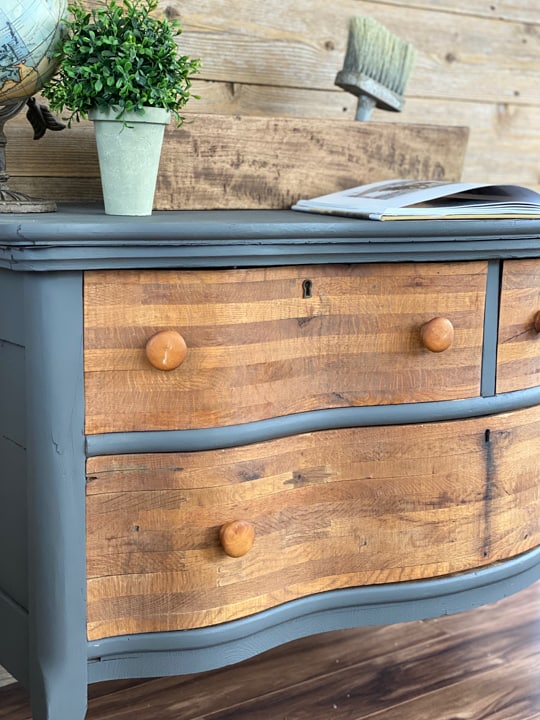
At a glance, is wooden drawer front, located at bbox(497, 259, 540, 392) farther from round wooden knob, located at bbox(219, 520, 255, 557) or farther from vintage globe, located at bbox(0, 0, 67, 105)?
vintage globe, located at bbox(0, 0, 67, 105)

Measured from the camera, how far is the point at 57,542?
1042mm

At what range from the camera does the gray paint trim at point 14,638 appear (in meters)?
1.12

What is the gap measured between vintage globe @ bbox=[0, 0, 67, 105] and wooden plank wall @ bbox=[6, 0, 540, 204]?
0.89 feet

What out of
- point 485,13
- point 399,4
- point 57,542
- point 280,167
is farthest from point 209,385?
point 485,13

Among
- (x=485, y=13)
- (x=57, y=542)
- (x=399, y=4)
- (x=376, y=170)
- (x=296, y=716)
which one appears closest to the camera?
(x=57, y=542)

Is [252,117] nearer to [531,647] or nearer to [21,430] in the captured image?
[21,430]

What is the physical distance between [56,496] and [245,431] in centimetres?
24

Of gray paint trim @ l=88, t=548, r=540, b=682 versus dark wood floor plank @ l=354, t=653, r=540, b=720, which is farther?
dark wood floor plank @ l=354, t=653, r=540, b=720

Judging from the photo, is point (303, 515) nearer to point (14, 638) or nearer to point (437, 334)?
point (437, 334)

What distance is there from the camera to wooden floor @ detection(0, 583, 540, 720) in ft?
4.69

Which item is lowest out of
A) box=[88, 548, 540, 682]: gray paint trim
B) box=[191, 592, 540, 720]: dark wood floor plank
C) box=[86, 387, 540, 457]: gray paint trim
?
box=[191, 592, 540, 720]: dark wood floor plank

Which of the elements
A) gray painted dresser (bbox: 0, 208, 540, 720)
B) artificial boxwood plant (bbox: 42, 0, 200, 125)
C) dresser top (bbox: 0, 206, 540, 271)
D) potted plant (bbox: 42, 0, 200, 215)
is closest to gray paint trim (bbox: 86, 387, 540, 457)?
gray painted dresser (bbox: 0, 208, 540, 720)

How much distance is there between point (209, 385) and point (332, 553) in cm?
32

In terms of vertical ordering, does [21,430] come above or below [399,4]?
below
